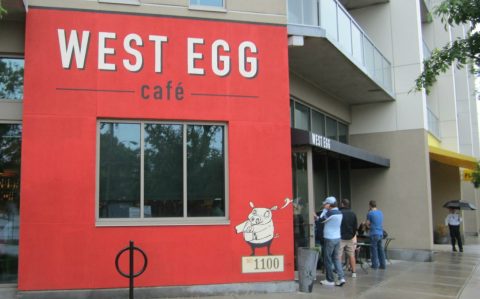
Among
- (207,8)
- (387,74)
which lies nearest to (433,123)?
(387,74)

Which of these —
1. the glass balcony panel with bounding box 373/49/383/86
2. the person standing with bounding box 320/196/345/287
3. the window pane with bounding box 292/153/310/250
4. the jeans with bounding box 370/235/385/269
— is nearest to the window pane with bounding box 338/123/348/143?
the glass balcony panel with bounding box 373/49/383/86

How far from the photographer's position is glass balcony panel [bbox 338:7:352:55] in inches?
488

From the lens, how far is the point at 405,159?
16500 mm

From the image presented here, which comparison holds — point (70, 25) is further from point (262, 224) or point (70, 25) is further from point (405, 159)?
point (405, 159)

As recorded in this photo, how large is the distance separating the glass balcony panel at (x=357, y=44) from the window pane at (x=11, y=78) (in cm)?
816

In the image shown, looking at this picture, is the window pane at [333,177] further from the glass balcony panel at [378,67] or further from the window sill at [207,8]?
the window sill at [207,8]

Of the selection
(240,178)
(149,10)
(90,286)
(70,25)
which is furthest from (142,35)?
(90,286)

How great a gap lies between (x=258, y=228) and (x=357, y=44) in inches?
273

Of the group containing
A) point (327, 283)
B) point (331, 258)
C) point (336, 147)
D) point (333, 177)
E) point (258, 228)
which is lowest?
point (327, 283)

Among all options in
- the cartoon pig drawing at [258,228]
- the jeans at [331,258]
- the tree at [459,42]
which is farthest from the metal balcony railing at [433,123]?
the cartoon pig drawing at [258,228]

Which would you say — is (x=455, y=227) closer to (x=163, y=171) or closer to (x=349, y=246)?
(x=349, y=246)

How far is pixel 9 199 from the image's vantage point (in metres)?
9.06

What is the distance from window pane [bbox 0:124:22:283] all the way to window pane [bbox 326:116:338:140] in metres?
9.54

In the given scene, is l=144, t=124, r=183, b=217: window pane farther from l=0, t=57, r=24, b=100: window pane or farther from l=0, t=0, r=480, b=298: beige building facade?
l=0, t=57, r=24, b=100: window pane
